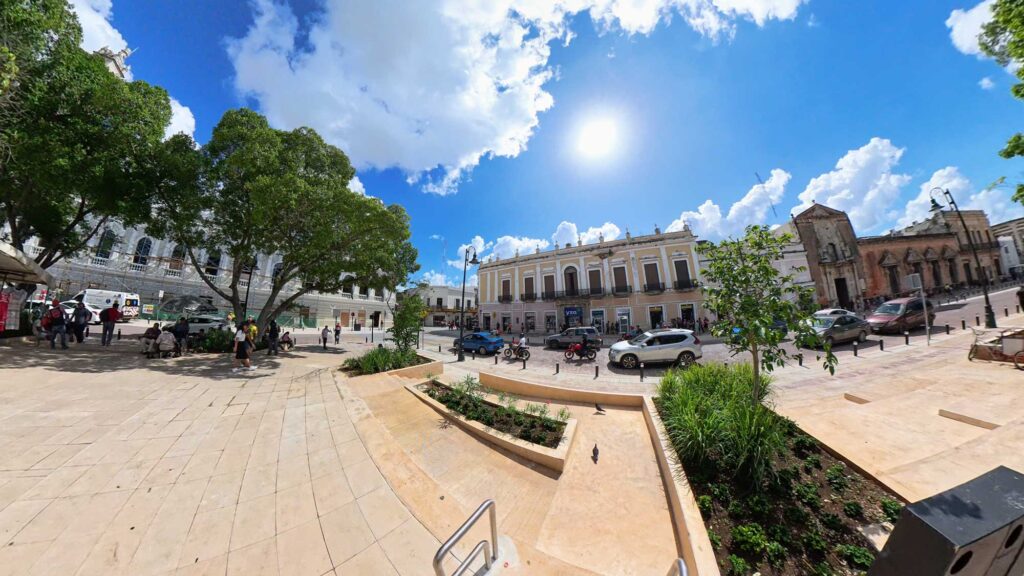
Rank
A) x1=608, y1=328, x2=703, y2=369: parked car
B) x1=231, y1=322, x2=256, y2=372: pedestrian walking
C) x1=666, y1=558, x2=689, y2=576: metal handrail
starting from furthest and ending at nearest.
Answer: x1=608, y1=328, x2=703, y2=369: parked car, x1=231, y1=322, x2=256, y2=372: pedestrian walking, x1=666, y1=558, x2=689, y2=576: metal handrail

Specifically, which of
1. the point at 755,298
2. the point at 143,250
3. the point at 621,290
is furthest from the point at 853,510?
the point at 143,250

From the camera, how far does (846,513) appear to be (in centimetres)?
284

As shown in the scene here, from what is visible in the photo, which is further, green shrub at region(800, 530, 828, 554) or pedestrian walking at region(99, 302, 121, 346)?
pedestrian walking at region(99, 302, 121, 346)

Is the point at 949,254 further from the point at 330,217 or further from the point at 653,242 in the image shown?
the point at 330,217

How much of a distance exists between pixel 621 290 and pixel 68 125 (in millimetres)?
26454

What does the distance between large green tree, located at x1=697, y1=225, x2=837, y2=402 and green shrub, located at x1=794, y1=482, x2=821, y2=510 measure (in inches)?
45.9

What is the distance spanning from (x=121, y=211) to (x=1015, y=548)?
1843 cm

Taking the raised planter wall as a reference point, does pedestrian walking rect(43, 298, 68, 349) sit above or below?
above

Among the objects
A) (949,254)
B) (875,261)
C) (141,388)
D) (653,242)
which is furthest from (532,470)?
(949,254)

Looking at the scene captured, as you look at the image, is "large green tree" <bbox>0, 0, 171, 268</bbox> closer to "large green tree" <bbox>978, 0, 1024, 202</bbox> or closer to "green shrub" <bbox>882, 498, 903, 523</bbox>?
"green shrub" <bbox>882, 498, 903, 523</bbox>

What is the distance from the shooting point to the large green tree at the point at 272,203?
10.2 m

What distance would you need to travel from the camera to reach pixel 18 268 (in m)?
9.16

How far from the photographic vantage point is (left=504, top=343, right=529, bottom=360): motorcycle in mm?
13573

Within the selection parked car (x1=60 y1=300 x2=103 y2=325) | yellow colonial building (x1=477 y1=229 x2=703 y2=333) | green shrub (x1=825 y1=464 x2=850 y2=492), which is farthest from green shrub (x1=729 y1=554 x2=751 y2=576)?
parked car (x1=60 y1=300 x2=103 y2=325)
